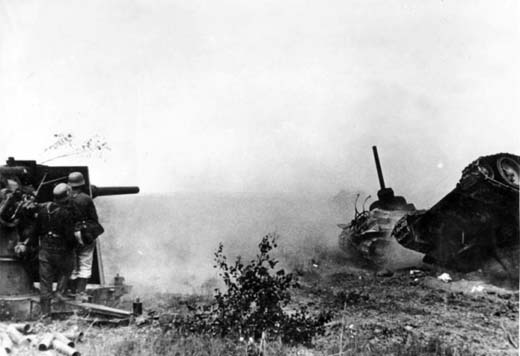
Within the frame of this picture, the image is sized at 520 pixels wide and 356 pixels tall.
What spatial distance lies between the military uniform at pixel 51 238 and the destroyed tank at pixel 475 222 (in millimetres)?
7186

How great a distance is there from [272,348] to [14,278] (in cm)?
419

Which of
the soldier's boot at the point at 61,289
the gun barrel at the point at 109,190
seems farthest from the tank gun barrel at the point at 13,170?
the soldier's boot at the point at 61,289

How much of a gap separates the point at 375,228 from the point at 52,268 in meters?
8.59

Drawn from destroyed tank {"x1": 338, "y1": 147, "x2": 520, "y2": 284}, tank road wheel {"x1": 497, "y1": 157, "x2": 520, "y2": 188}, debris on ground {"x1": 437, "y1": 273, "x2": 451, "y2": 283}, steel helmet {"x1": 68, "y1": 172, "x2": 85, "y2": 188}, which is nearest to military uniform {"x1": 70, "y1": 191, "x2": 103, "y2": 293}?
steel helmet {"x1": 68, "y1": 172, "x2": 85, "y2": 188}

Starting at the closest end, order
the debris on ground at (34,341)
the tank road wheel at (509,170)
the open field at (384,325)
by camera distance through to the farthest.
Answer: the debris on ground at (34,341)
the open field at (384,325)
the tank road wheel at (509,170)

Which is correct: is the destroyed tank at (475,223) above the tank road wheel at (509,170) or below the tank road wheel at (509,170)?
below

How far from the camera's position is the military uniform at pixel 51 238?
7.45 metres

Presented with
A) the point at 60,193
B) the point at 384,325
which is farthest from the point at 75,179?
the point at 384,325

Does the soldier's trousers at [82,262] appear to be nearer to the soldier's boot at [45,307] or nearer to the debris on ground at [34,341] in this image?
the soldier's boot at [45,307]

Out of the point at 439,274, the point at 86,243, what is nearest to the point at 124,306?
the point at 86,243

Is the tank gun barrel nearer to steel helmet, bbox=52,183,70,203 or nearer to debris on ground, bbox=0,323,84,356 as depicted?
steel helmet, bbox=52,183,70,203

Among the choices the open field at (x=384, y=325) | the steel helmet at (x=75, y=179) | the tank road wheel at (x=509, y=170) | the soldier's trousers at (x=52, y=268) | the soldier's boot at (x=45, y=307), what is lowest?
the open field at (x=384, y=325)

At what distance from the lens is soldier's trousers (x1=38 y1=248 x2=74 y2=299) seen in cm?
741

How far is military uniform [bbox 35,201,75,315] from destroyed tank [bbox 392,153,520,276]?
7.19 metres
